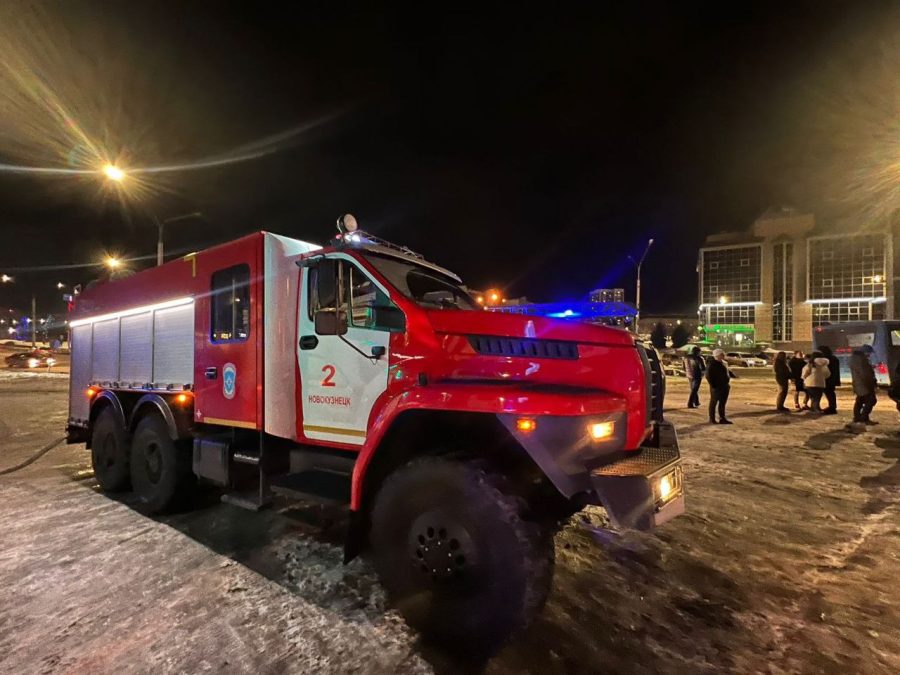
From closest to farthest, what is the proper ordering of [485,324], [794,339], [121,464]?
[485,324]
[121,464]
[794,339]

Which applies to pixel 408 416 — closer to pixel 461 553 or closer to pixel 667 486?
pixel 461 553

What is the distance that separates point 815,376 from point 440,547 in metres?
12.2

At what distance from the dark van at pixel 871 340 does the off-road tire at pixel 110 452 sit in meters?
17.0

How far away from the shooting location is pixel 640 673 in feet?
8.23

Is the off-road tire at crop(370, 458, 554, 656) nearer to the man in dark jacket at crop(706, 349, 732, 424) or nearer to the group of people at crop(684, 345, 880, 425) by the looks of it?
the man in dark jacket at crop(706, 349, 732, 424)

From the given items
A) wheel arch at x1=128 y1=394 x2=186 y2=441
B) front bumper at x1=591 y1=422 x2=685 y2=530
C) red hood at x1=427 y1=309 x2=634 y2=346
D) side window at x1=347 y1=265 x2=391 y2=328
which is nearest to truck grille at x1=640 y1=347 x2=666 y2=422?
red hood at x1=427 y1=309 x2=634 y2=346

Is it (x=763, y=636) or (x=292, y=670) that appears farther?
(x=763, y=636)

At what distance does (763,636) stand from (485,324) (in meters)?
2.58

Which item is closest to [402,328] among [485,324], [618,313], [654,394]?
[485,324]

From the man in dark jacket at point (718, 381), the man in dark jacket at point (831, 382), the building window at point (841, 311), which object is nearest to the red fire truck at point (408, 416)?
the man in dark jacket at point (718, 381)

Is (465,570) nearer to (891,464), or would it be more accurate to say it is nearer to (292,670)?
(292,670)

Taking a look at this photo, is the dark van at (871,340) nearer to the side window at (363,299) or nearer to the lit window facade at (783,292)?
the side window at (363,299)

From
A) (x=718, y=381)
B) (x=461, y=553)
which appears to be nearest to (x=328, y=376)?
(x=461, y=553)

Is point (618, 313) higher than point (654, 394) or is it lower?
higher
